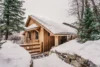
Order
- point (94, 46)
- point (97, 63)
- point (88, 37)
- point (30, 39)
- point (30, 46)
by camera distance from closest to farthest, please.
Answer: point (97, 63) → point (94, 46) → point (88, 37) → point (30, 46) → point (30, 39)

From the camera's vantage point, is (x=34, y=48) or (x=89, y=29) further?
(x=34, y=48)

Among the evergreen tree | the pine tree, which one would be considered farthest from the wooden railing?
the evergreen tree

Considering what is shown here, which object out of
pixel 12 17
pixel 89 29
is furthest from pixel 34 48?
pixel 89 29

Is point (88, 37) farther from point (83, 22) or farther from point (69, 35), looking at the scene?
point (69, 35)

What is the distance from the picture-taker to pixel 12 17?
53.0 feet

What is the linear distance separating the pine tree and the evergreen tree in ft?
27.9

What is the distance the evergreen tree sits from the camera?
1155 cm

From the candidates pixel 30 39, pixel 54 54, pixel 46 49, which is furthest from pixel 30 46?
pixel 30 39

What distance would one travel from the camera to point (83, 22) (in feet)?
40.7

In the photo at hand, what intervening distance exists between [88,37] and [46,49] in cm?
577

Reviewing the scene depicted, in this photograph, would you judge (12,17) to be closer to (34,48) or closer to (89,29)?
(34,48)

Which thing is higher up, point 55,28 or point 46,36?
point 55,28

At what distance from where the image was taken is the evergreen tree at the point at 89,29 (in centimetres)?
1155

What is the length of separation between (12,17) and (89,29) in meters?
10.2
